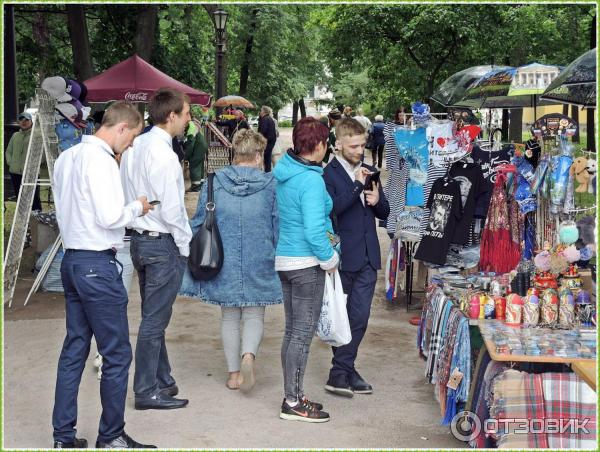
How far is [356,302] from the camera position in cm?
579

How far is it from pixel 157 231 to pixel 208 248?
1.91ft

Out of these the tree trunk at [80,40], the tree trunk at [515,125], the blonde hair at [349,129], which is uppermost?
the tree trunk at [80,40]

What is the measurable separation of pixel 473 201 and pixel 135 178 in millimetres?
2963

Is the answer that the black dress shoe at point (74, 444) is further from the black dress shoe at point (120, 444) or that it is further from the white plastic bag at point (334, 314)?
the white plastic bag at point (334, 314)

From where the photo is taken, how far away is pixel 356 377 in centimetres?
595

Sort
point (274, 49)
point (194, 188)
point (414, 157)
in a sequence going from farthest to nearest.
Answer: point (274, 49)
point (194, 188)
point (414, 157)

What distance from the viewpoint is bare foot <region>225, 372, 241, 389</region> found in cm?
594

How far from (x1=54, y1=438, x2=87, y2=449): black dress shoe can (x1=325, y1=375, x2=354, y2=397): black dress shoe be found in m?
1.78

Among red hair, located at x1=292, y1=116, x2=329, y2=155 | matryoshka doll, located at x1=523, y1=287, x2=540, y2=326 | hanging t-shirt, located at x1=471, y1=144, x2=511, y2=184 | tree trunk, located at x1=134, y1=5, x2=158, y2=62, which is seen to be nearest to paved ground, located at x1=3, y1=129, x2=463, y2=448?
matryoshka doll, located at x1=523, y1=287, x2=540, y2=326

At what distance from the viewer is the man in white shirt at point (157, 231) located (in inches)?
A: 202

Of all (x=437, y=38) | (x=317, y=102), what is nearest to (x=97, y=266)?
(x=437, y=38)

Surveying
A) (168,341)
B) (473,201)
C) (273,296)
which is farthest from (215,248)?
(473,201)

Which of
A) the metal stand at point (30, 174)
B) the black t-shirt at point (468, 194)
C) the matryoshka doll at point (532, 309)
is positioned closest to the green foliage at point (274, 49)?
the metal stand at point (30, 174)

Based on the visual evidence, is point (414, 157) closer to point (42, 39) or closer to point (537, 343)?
point (537, 343)
